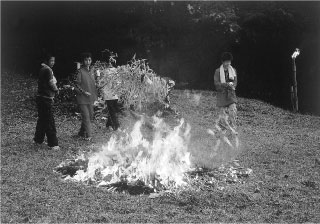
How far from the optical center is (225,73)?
33.4ft

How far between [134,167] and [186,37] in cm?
1275

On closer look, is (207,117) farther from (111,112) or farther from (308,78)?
(308,78)

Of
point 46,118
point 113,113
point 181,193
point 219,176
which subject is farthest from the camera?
point 113,113

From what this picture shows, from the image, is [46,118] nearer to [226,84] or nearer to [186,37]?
[226,84]

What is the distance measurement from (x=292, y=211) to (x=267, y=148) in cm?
397

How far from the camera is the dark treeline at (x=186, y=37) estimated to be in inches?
711

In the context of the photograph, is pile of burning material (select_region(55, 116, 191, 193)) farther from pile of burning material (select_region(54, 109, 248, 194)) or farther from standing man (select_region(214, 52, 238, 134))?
standing man (select_region(214, 52, 238, 134))

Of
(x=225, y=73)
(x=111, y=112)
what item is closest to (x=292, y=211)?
(x=225, y=73)

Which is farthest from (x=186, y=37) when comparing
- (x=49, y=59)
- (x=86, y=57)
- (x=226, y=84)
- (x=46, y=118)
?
(x=46, y=118)

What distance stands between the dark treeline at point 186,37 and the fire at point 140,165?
1066 centimetres

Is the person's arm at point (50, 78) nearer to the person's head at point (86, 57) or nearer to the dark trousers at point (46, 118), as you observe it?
the dark trousers at point (46, 118)

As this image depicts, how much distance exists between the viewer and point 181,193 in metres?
6.48

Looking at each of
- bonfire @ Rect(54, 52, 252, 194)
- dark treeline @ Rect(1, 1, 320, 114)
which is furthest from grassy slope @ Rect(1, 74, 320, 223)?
dark treeline @ Rect(1, 1, 320, 114)

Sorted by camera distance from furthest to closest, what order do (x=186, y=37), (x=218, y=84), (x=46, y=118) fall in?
(x=186, y=37) < (x=218, y=84) < (x=46, y=118)
